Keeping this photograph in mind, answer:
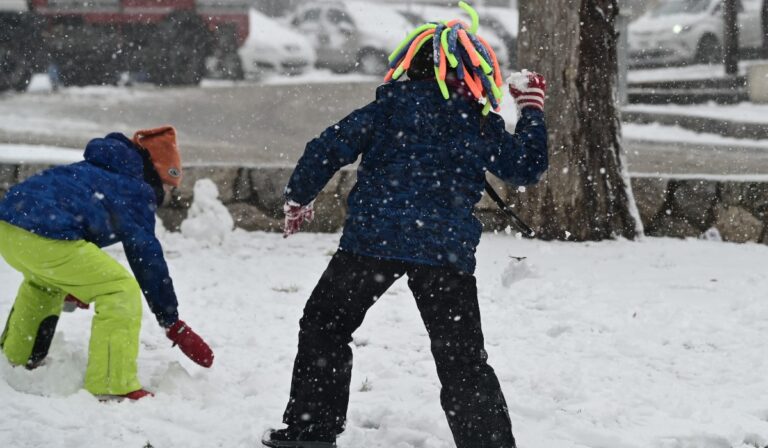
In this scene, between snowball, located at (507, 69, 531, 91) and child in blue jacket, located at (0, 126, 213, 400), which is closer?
snowball, located at (507, 69, 531, 91)

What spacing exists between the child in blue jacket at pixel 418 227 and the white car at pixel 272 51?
14929 millimetres

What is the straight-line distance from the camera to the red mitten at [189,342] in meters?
3.79

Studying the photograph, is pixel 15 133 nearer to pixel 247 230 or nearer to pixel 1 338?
pixel 247 230

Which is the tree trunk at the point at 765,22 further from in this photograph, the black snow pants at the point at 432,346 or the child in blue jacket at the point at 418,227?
the black snow pants at the point at 432,346

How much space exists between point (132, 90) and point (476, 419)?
1383 cm

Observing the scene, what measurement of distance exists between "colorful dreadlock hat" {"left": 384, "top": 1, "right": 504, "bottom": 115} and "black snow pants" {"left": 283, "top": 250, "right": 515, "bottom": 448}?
0.58 meters

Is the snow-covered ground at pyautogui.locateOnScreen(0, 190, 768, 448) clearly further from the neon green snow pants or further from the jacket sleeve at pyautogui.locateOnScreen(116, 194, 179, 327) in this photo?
the jacket sleeve at pyautogui.locateOnScreen(116, 194, 179, 327)

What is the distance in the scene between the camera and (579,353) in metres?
4.40

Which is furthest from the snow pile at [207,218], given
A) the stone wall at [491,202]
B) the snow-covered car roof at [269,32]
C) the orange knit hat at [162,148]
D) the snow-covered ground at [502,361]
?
the snow-covered car roof at [269,32]

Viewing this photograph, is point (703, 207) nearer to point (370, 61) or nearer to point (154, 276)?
point (154, 276)

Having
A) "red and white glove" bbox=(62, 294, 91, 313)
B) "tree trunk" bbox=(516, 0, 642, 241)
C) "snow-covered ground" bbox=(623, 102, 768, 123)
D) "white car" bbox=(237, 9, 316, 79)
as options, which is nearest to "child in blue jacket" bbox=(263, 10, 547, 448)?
"red and white glove" bbox=(62, 294, 91, 313)

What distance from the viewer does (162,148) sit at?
→ 4.04 meters

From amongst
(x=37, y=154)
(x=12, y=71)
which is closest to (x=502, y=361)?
(x=37, y=154)

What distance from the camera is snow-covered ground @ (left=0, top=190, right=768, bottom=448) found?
3.45 meters
